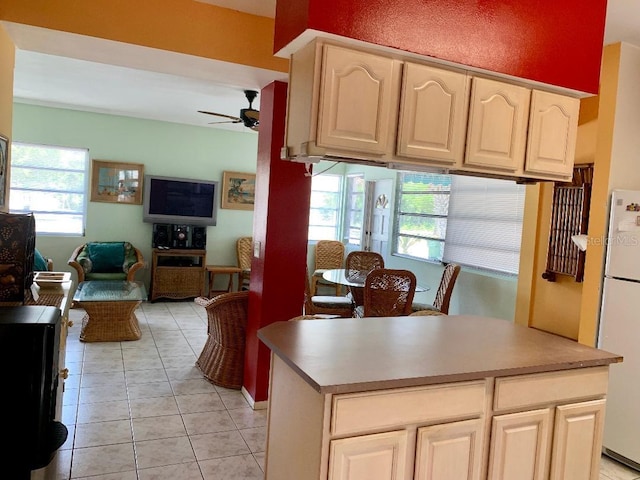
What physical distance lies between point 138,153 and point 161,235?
1.24m

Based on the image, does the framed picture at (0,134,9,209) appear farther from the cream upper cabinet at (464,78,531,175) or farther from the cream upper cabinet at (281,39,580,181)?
the cream upper cabinet at (464,78,531,175)

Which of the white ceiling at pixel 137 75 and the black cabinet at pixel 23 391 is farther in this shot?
the white ceiling at pixel 137 75

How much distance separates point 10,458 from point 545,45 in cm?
276

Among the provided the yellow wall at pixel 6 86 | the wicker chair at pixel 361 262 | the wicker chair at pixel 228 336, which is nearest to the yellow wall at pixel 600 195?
the wicker chair at pixel 228 336

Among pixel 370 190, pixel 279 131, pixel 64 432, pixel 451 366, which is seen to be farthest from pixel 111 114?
pixel 451 366

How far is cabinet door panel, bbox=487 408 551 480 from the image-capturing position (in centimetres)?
200

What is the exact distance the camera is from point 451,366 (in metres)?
1.89

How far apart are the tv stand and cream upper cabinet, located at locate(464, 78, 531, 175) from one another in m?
5.54

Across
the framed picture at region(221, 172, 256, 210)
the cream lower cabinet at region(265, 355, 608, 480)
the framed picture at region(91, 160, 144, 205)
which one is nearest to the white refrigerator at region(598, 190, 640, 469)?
the cream lower cabinet at region(265, 355, 608, 480)

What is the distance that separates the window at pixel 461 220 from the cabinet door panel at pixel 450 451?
3.16 metres

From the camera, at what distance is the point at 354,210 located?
323 inches

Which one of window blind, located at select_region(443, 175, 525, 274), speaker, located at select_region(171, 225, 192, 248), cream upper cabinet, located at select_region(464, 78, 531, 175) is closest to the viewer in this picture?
cream upper cabinet, located at select_region(464, 78, 531, 175)

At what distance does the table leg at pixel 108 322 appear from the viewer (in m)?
4.97

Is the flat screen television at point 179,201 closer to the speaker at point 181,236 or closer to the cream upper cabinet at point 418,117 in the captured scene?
the speaker at point 181,236
